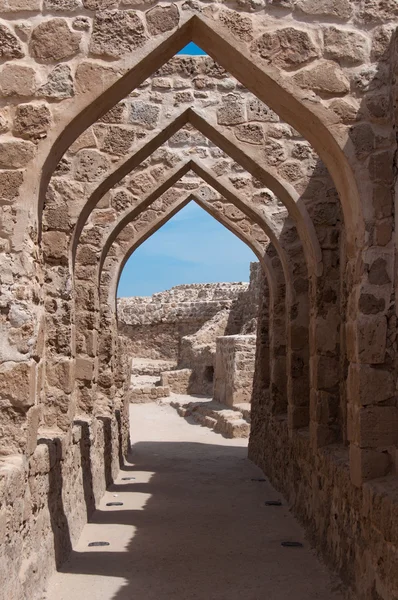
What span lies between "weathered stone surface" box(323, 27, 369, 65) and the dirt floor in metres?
3.01

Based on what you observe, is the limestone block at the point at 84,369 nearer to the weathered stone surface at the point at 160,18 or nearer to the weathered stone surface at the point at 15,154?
the weathered stone surface at the point at 15,154

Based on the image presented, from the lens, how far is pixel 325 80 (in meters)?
3.92

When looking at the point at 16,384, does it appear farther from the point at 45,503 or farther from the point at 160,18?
the point at 160,18

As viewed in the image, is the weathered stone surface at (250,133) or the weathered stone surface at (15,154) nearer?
the weathered stone surface at (15,154)

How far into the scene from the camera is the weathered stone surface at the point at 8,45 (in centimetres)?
378

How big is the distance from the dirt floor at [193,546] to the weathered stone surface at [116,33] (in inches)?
120

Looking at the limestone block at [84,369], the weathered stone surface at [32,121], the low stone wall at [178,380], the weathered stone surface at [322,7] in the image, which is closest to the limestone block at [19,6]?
the weathered stone surface at [32,121]

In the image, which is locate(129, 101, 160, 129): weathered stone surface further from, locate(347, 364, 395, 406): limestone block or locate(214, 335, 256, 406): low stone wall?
locate(214, 335, 256, 406): low stone wall

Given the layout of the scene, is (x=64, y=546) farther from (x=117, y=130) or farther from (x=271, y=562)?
(x=117, y=130)

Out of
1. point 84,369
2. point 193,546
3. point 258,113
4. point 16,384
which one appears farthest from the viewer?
point 84,369

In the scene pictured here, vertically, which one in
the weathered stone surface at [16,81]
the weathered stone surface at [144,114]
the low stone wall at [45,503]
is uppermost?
the weathered stone surface at [144,114]

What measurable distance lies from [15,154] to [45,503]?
2077mm

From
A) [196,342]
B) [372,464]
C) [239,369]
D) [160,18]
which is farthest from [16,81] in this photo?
[196,342]

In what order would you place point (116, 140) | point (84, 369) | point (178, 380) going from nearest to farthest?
A: point (116, 140) < point (84, 369) < point (178, 380)
